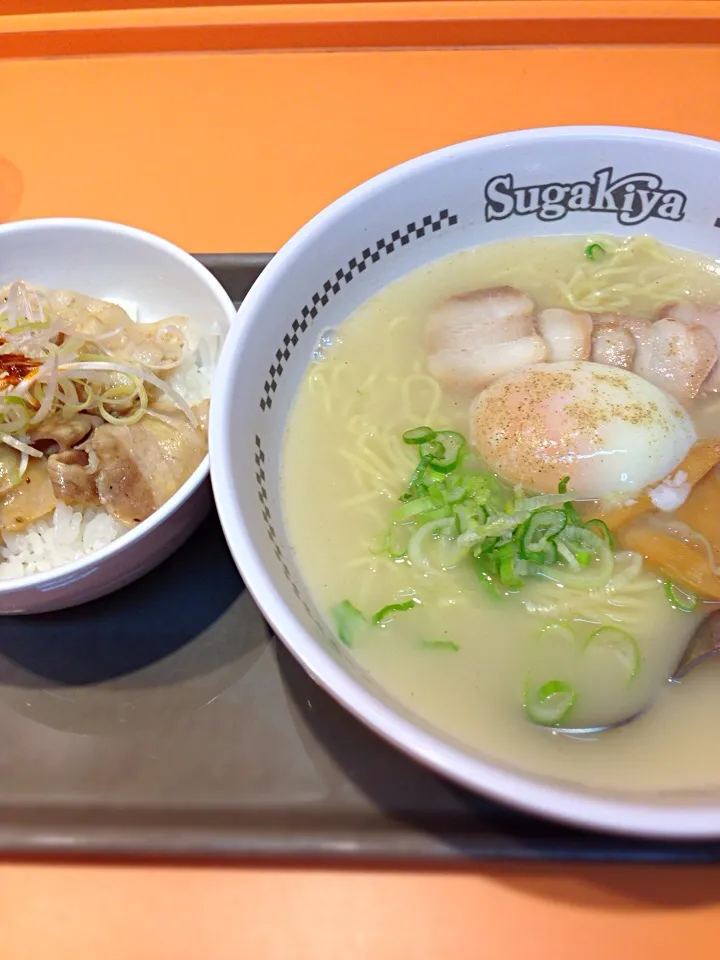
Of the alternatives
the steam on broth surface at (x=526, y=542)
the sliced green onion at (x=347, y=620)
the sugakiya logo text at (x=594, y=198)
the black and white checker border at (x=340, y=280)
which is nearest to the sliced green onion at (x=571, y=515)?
the steam on broth surface at (x=526, y=542)

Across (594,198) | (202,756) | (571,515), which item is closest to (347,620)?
(202,756)

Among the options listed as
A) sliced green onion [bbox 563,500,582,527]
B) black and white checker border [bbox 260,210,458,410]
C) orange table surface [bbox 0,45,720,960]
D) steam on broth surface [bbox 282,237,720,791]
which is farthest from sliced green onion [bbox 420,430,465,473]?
orange table surface [bbox 0,45,720,960]

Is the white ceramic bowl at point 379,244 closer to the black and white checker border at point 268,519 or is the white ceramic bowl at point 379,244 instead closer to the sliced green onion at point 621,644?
the black and white checker border at point 268,519

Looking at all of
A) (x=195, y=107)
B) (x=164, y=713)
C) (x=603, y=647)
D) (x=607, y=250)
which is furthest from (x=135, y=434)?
(x=195, y=107)

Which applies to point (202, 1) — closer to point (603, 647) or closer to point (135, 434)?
point (135, 434)

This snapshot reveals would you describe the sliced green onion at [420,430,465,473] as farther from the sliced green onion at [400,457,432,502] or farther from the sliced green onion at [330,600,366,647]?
the sliced green onion at [330,600,366,647]
